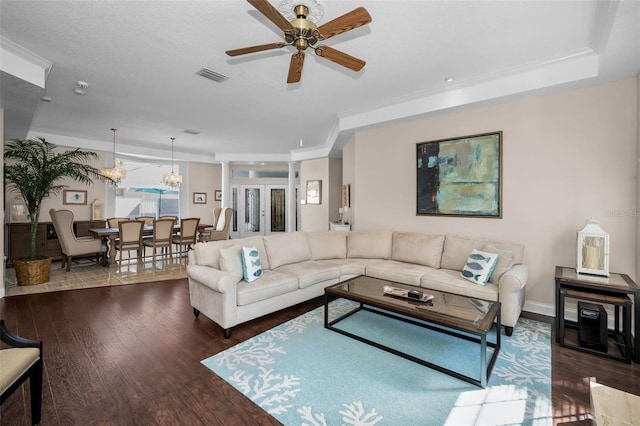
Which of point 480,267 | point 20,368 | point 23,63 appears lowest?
point 20,368

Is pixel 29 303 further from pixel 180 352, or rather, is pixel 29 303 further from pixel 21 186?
pixel 180 352

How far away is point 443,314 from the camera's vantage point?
227 cm

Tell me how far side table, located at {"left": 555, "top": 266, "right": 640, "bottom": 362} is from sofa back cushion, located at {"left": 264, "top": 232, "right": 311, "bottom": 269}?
3.01 meters

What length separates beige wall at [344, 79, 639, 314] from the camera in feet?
9.71

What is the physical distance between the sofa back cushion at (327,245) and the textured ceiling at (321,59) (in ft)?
6.60

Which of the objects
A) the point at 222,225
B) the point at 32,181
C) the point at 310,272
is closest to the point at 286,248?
the point at 310,272

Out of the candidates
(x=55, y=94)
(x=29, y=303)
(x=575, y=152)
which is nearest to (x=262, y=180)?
(x=55, y=94)

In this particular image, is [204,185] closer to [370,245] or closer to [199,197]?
[199,197]

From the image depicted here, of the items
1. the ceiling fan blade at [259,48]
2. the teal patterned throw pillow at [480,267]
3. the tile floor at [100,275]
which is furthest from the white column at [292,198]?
the ceiling fan blade at [259,48]

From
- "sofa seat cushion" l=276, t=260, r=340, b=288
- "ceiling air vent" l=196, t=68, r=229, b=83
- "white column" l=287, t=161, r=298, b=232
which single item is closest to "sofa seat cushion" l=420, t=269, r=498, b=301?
"sofa seat cushion" l=276, t=260, r=340, b=288

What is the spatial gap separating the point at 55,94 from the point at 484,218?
6476 millimetres

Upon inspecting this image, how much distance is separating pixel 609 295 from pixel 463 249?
136cm

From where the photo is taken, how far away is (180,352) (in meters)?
2.51

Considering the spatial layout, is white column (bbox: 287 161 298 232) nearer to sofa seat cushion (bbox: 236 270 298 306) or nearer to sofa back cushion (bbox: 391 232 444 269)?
sofa back cushion (bbox: 391 232 444 269)
